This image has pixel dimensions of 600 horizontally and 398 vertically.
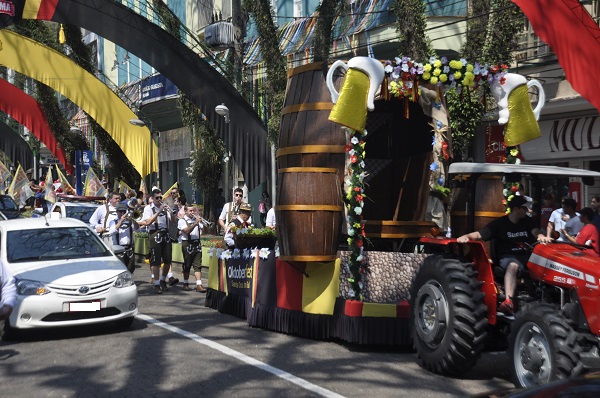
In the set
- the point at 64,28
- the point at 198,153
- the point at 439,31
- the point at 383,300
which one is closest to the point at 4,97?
the point at 64,28

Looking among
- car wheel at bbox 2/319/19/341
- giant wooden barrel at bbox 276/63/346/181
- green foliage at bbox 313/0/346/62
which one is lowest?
car wheel at bbox 2/319/19/341

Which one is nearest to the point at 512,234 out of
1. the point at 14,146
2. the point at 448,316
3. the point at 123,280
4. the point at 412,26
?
the point at 448,316

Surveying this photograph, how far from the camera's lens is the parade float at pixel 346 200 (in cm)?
960

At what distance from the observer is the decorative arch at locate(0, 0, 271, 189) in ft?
70.2

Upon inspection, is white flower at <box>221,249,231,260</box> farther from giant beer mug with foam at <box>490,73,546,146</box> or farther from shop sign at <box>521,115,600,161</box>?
shop sign at <box>521,115,600,161</box>

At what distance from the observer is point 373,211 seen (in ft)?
41.6

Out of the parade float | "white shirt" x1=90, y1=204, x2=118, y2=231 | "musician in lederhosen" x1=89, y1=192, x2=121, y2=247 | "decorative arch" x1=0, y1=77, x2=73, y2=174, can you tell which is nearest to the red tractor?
the parade float

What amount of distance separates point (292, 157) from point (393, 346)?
104 inches

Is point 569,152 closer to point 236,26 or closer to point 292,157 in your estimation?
point 236,26

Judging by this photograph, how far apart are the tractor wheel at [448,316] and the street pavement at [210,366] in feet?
0.73

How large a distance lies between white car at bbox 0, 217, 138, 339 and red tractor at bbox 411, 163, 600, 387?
13.6ft

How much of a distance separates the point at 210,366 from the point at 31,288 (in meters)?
3.00

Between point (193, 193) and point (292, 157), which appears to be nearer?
point (292, 157)

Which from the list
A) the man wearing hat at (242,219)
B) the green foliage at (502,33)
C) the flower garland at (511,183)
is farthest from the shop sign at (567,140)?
the flower garland at (511,183)
